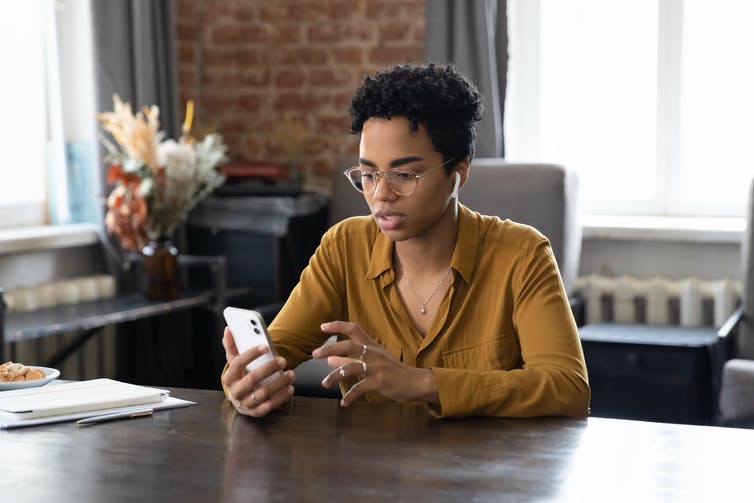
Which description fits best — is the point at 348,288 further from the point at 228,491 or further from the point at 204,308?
the point at 204,308

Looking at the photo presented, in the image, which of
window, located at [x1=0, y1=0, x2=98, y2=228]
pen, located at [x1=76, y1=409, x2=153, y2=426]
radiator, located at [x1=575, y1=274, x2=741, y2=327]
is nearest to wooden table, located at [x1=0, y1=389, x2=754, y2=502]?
pen, located at [x1=76, y1=409, x2=153, y2=426]

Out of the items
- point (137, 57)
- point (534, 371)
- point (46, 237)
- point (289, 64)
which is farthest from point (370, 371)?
point (289, 64)

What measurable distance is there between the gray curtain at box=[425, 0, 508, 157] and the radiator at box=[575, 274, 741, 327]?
68 cm

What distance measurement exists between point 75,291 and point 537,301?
7.98ft

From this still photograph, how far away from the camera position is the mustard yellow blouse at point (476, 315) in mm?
1912

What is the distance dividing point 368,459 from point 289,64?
141 inches

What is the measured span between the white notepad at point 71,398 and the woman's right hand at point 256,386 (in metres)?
0.16

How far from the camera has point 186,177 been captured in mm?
3965

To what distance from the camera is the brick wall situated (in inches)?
187

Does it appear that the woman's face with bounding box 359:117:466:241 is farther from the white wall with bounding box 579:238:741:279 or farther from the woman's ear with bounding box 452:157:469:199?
the white wall with bounding box 579:238:741:279

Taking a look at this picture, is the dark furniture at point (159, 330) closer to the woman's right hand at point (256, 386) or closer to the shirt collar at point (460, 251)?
the shirt collar at point (460, 251)

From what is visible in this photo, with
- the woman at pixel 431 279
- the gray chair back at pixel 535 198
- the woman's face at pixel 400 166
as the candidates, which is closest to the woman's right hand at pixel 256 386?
the woman at pixel 431 279

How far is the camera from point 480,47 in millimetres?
4355

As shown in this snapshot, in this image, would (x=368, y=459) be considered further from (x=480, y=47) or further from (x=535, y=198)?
(x=480, y=47)
